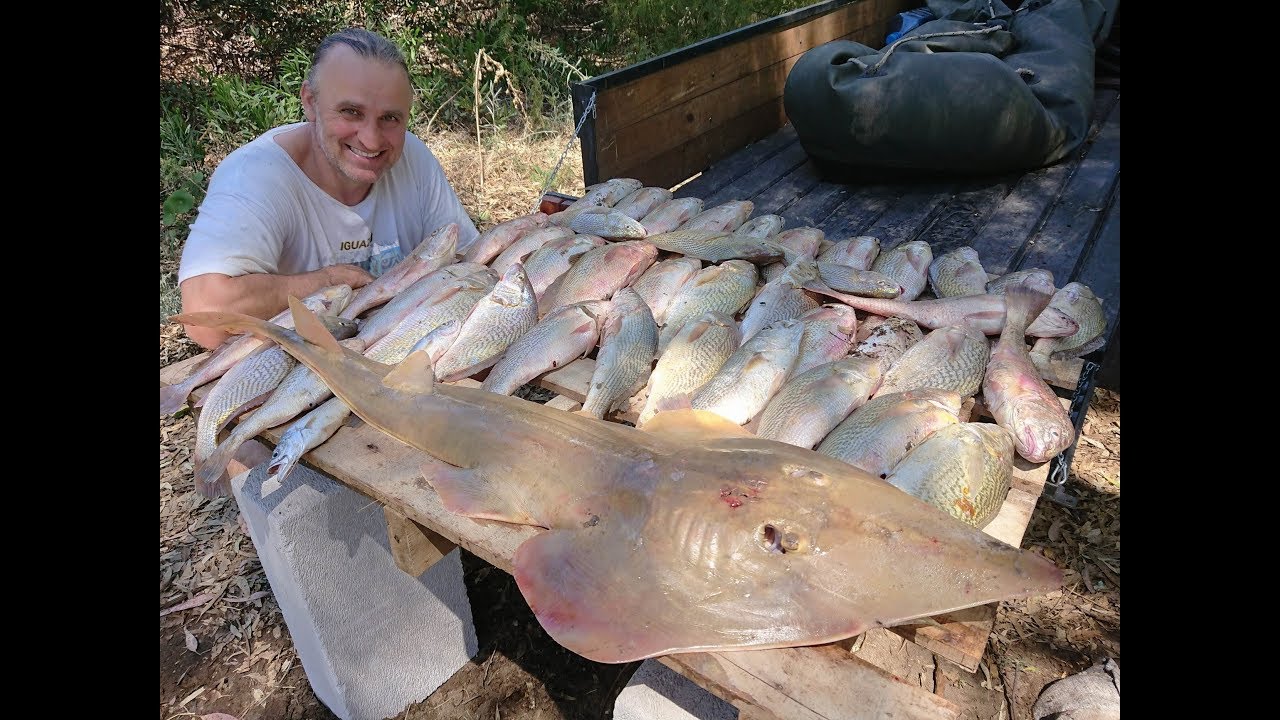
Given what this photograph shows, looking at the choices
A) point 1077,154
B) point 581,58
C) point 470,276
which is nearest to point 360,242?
point 470,276

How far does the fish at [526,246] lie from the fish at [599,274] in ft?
0.93

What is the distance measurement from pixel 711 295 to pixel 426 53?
816 centimetres

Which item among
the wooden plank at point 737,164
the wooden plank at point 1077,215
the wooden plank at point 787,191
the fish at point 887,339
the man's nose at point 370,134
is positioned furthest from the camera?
the wooden plank at point 737,164

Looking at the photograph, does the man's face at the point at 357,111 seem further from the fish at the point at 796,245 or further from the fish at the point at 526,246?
the fish at the point at 796,245

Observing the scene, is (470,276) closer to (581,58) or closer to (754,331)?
(754,331)

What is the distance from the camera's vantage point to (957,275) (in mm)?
2637

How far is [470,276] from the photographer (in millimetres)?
2613

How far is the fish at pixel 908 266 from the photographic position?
261 centimetres

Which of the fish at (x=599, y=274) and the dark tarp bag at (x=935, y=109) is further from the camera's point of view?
→ the dark tarp bag at (x=935, y=109)

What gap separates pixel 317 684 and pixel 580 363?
1940 mm

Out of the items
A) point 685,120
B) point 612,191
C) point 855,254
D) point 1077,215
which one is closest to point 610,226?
point 612,191

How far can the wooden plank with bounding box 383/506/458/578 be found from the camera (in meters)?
2.11

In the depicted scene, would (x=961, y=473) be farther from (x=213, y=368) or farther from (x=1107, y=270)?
(x=1107, y=270)

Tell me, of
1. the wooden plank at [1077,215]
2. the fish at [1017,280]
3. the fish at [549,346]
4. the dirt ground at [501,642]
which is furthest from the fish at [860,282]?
the wooden plank at [1077,215]
